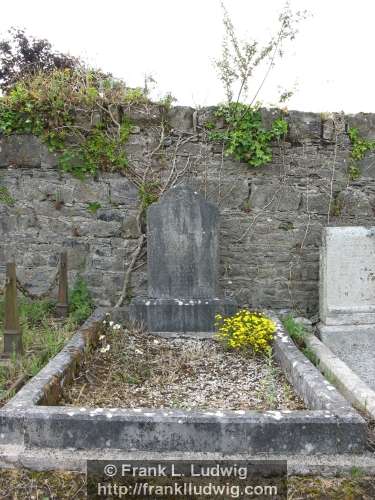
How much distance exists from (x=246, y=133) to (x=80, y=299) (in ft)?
8.97

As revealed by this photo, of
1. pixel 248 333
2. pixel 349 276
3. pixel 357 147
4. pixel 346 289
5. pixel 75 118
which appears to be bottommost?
pixel 248 333

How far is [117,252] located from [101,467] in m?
3.30

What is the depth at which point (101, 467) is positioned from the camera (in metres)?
2.56

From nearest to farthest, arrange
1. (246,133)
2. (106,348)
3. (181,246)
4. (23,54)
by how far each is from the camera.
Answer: (106,348)
(181,246)
(246,133)
(23,54)

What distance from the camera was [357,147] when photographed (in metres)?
5.46

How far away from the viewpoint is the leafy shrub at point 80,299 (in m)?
5.27

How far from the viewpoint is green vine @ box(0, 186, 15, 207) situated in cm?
554

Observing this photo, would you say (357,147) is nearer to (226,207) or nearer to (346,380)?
(226,207)

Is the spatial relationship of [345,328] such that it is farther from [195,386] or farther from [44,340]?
[44,340]

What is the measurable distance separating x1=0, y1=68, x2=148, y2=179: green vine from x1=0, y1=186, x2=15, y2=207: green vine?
2.17ft

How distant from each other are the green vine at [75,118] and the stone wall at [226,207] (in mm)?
146

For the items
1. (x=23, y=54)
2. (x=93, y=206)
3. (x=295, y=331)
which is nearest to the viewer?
(x=295, y=331)

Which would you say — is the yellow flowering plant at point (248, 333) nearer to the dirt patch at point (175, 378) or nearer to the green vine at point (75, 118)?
the dirt patch at point (175, 378)

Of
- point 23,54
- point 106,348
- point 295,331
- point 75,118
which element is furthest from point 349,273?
point 23,54
